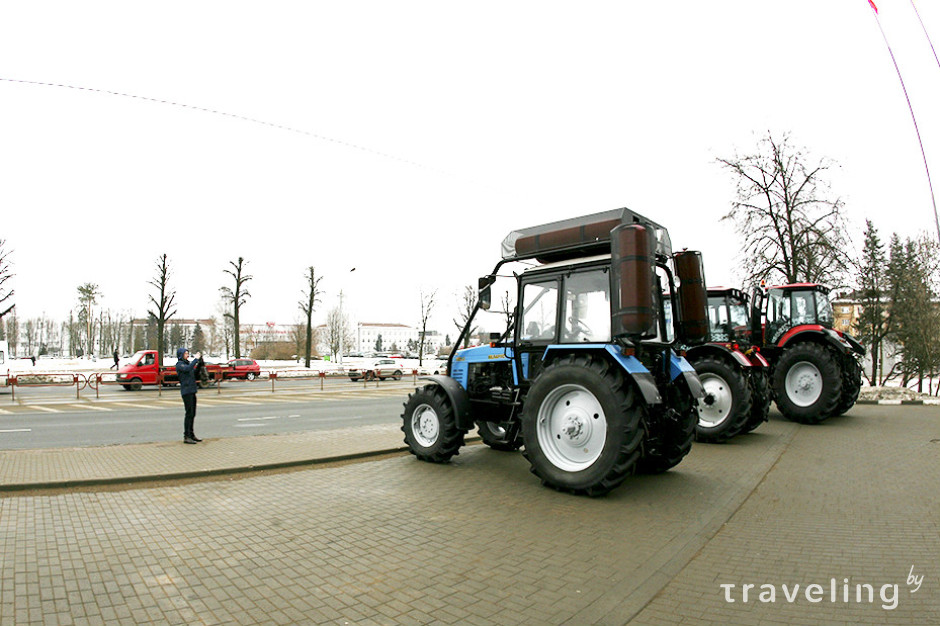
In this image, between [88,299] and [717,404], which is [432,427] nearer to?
[717,404]

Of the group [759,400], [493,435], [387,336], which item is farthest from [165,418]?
[387,336]

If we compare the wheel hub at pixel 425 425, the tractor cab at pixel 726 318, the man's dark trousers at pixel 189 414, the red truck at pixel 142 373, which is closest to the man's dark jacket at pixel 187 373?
the man's dark trousers at pixel 189 414

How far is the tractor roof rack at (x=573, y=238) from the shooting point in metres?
6.18

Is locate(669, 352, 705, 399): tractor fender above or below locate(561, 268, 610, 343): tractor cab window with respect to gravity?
below

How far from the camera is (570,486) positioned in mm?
5703

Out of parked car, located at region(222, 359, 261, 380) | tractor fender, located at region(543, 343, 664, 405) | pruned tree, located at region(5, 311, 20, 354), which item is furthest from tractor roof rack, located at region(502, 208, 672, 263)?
pruned tree, located at region(5, 311, 20, 354)

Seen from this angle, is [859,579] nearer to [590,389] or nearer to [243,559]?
[590,389]

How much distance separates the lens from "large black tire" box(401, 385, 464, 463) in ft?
23.7

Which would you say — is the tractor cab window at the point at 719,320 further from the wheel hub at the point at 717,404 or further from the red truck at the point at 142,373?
the red truck at the point at 142,373

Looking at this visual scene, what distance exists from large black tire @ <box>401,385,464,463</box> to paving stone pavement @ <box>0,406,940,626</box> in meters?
0.30

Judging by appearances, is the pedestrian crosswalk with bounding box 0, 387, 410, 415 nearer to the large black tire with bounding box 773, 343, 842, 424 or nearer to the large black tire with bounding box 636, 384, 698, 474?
the large black tire with bounding box 773, 343, 842, 424

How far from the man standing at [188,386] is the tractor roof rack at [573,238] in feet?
20.4

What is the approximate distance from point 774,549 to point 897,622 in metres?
1.19

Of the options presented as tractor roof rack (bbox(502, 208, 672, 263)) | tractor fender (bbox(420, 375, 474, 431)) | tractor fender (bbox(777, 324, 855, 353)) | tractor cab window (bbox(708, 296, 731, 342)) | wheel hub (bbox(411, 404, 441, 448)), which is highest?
tractor roof rack (bbox(502, 208, 672, 263))
